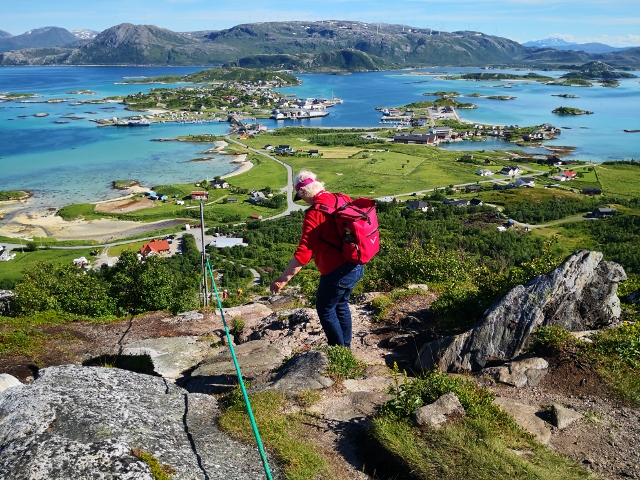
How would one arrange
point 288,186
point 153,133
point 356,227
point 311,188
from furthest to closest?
point 153,133 < point 288,186 < point 311,188 < point 356,227

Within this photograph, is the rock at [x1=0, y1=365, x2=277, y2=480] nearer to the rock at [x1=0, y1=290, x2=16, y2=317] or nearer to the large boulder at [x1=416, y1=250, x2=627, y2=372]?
the large boulder at [x1=416, y1=250, x2=627, y2=372]

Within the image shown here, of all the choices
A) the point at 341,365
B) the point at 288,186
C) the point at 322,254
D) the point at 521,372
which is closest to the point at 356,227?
the point at 322,254

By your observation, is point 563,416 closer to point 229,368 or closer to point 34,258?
point 229,368

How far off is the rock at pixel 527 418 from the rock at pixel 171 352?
14.9 feet

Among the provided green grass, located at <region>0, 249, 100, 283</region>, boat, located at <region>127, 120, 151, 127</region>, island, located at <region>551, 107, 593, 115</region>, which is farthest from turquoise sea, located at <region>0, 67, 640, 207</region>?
green grass, located at <region>0, 249, 100, 283</region>

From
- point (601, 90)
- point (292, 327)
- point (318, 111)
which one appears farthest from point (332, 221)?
point (601, 90)

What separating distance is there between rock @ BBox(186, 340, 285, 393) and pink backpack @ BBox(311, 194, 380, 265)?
212 centimetres

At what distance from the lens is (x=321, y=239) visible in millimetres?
4797

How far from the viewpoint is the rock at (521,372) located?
5137 mm

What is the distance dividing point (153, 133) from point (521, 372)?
89673 mm

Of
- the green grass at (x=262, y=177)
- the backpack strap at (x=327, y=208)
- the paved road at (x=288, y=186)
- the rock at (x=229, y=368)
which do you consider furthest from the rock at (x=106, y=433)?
the green grass at (x=262, y=177)

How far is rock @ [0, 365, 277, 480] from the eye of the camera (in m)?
3.36

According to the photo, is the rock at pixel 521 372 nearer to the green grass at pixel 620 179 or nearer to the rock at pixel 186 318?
the rock at pixel 186 318

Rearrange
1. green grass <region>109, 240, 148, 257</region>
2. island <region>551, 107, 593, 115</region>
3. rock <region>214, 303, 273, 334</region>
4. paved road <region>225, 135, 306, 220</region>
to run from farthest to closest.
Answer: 1. island <region>551, 107, 593, 115</region>
2. paved road <region>225, 135, 306, 220</region>
3. green grass <region>109, 240, 148, 257</region>
4. rock <region>214, 303, 273, 334</region>
